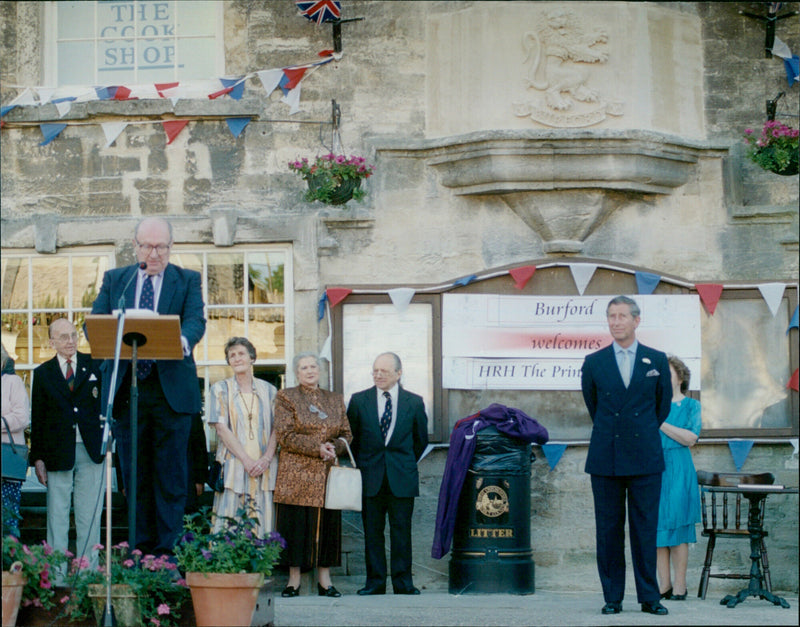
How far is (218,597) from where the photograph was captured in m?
7.00

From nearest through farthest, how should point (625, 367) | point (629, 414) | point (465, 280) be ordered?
point (629, 414) → point (625, 367) → point (465, 280)

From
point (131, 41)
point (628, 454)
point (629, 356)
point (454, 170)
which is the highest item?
point (131, 41)

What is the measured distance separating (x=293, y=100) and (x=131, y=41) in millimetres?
1589

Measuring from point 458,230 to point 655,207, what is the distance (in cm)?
166

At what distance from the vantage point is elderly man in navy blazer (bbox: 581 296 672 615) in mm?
8336

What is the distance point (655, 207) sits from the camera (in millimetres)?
11406

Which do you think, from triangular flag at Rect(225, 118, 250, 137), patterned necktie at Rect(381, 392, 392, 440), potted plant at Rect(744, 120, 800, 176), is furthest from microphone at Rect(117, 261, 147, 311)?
potted plant at Rect(744, 120, 800, 176)

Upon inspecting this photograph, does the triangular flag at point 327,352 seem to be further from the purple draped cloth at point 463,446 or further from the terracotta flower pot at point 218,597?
the terracotta flower pot at point 218,597

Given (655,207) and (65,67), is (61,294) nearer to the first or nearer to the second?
(65,67)

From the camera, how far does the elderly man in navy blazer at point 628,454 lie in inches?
328

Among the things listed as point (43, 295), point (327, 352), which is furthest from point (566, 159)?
point (43, 295)

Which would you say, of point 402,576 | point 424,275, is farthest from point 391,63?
point 402,576

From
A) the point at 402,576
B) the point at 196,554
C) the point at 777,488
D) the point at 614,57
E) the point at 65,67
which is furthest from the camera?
the point at 65,67

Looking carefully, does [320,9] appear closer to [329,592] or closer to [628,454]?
[329,592]
